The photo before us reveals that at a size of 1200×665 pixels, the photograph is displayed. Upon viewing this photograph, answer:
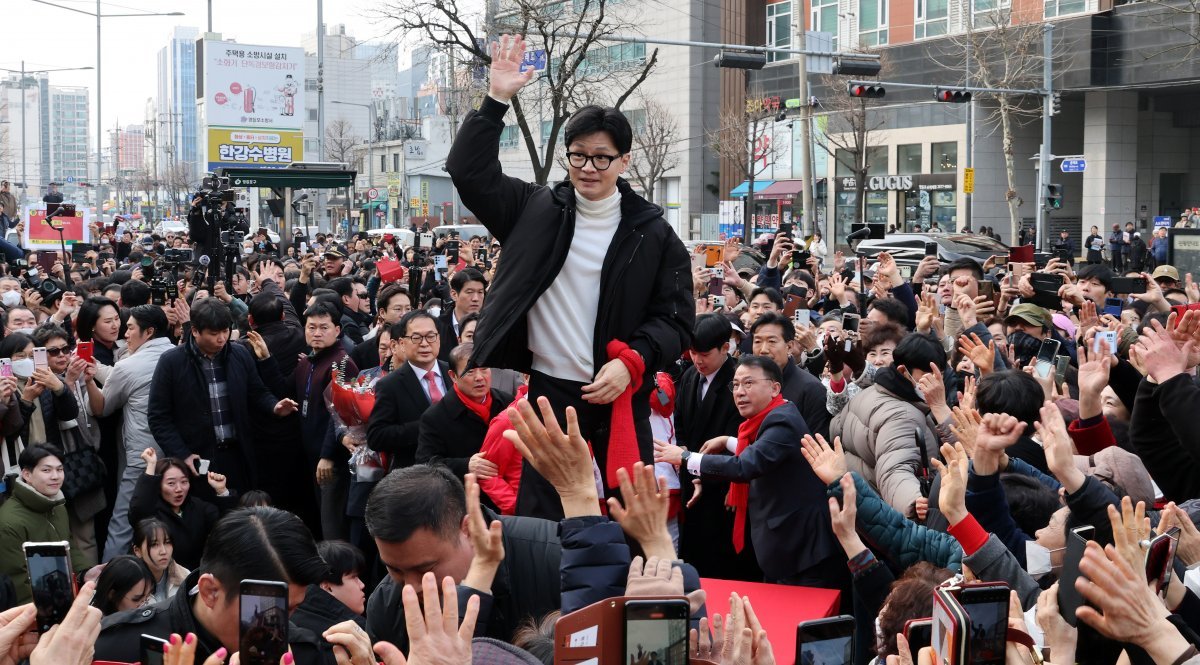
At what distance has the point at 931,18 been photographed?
1555 inches

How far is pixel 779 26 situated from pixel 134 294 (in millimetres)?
39904

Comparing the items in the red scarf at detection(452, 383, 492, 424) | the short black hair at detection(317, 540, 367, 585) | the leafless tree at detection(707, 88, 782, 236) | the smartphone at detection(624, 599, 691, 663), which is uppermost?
the leafless tree at detection(707, 88, 782, 236)

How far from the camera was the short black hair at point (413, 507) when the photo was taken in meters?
3.17

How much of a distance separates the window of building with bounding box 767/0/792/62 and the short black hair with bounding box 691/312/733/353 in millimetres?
40420

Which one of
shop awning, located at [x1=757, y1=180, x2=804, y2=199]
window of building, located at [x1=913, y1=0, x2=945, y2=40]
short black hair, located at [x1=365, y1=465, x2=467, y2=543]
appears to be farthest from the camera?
shop awning, located at [x1=757, y1=180, x2=804, y2=199]

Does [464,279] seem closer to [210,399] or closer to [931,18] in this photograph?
[210,399]

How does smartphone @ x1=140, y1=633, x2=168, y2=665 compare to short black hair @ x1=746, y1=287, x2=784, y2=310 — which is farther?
short black hair @ x1=746, y1=287, x2=784, y2=310

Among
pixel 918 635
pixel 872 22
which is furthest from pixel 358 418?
pixel 872 22

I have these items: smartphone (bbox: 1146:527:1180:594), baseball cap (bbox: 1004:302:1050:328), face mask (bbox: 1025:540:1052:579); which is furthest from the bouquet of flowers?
smartphone (bbox: 1146:527:1180:594)

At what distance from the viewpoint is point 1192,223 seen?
102 feet

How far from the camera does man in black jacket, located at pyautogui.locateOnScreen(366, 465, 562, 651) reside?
10.4 feet

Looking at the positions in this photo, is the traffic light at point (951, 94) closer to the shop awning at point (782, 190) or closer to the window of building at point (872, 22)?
the window of building at point (872, 22)

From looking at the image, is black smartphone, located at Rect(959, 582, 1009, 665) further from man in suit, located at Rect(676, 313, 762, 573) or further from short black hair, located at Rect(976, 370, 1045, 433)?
man in suit, located at Rect(676, 313, 762, 573)

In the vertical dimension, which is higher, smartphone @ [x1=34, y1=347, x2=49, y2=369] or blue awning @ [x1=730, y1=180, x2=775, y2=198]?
blue awning @ [x1=730, y1=180, x2=775, y2=198]
